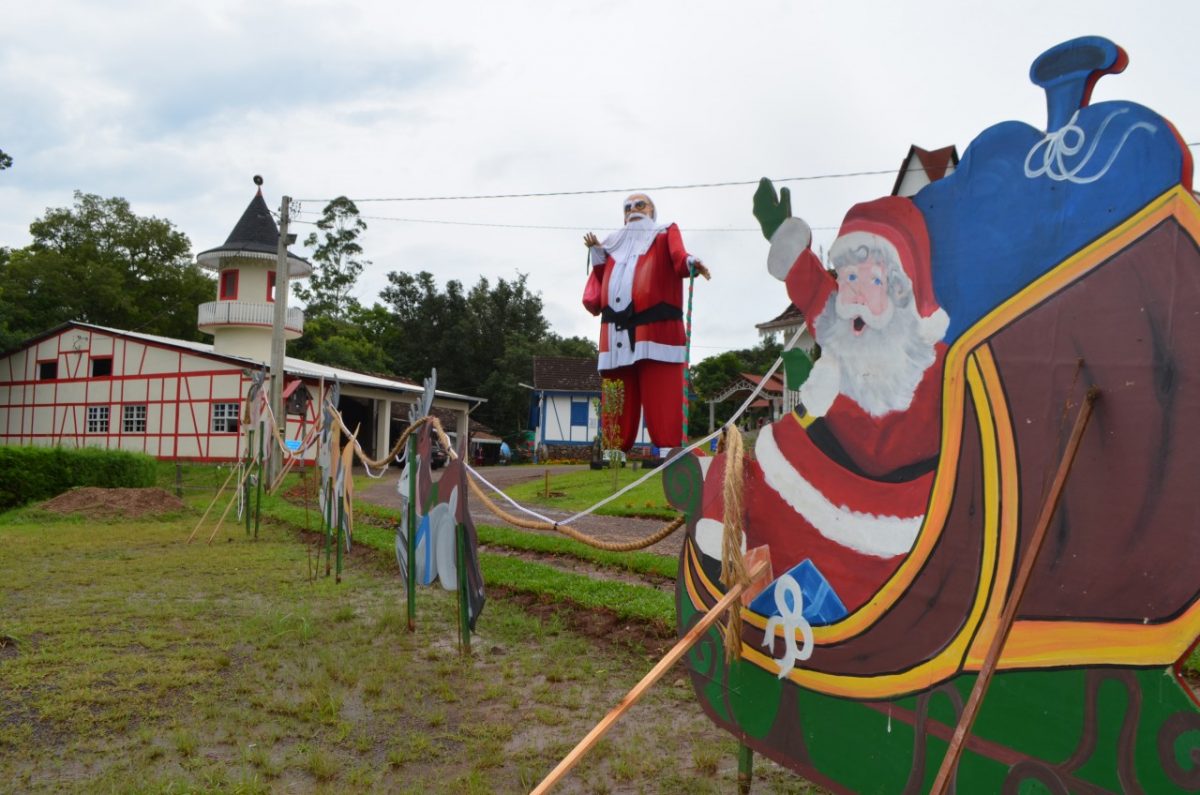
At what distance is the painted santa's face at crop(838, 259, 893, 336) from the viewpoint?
2.58m

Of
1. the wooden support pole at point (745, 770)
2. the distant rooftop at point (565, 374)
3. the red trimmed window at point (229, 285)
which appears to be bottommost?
the wooden support pole at point (745, 770)

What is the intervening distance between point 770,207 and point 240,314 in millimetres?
25321

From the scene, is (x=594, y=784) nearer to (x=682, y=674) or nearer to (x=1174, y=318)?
(x=682, y=674)

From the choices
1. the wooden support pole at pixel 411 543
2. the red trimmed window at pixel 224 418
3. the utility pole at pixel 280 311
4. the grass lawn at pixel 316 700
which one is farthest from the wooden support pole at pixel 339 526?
the red trimmed window at pixel 224 418

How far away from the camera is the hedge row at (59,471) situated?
52.4 feet

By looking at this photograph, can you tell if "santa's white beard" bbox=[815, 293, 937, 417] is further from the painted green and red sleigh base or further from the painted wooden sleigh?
the painted green and red sleigh base

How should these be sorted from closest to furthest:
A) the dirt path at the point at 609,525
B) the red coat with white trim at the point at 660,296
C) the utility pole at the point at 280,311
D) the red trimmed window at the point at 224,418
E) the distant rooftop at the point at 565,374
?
1. the red coat with white trim at the point at 660,296
2. the dirt path at the point at 609,525
3. the utility pole at the point at 280,311
4. the red trimmed window at the point at 224,418
5. the distant rooftop at the point at 565,374

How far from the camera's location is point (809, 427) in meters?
2.86

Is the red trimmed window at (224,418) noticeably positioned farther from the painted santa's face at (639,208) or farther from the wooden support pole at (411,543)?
the painted santa's face at (639,208)

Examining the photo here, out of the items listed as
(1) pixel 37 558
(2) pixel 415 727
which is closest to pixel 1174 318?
(2) pixel 415 727

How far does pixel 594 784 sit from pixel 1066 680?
6.67ft

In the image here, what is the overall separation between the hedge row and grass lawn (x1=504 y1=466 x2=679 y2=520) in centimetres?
816

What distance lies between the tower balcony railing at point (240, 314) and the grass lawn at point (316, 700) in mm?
19053

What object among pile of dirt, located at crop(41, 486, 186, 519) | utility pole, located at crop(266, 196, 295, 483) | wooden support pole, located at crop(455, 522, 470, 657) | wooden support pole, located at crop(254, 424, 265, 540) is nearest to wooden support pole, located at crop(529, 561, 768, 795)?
wooden support pole, located at crop(455, 522, 470, 657)
